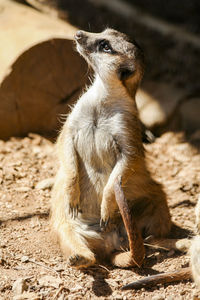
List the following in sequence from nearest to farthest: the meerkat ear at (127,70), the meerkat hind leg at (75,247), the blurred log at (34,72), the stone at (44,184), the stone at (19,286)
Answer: the stone at (19,286)
the meerkat hind leg at (75,247)
the meerkat ear at (127,70)
the stone at (44,184)
the blurred log at (34,72)

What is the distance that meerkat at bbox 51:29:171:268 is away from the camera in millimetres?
3211

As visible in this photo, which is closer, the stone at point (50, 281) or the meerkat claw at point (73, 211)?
the stone at point (50, 281)

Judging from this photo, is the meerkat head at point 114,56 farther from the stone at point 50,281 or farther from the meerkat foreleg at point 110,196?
the stone at point 50,281

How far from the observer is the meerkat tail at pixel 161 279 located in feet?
8.99

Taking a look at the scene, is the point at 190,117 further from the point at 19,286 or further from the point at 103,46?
the point at 19,286

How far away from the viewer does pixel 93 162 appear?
10.8ft

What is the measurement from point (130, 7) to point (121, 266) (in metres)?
4.65

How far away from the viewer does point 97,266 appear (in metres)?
3.08

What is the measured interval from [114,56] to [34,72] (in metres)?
1.61

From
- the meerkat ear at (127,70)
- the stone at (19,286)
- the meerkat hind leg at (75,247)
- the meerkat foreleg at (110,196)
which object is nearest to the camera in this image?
the stone at (19,286)

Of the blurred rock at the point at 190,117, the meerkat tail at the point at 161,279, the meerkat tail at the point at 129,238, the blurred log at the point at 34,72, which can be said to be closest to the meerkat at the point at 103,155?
the meerkat tail at the point at 129,238

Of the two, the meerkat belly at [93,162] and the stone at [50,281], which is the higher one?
the meerkat belly at [93,162]

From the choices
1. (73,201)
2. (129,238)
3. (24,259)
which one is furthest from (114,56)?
(24,259)

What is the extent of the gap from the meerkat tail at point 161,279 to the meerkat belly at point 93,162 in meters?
0.73
